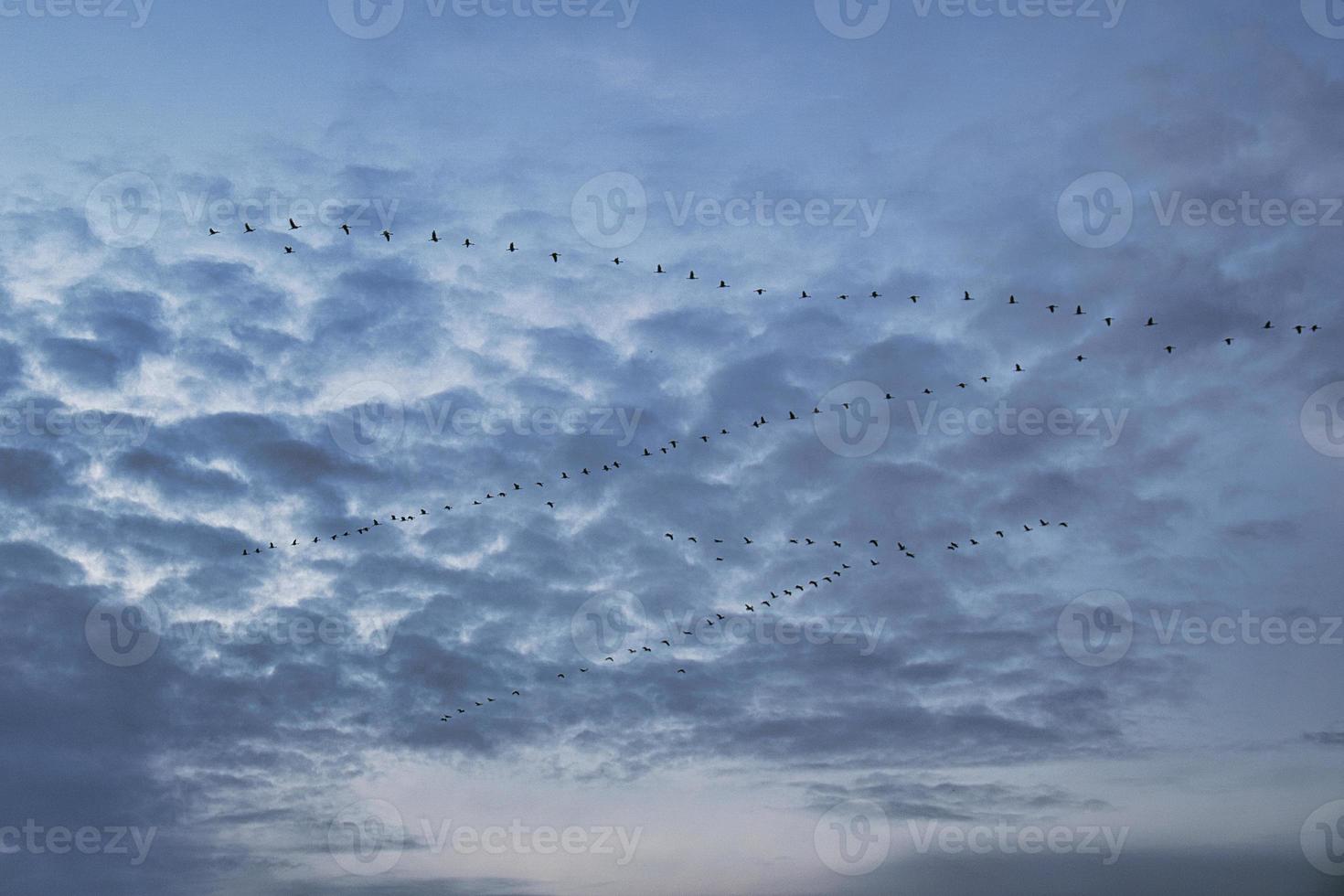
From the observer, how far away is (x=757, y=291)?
353 feet

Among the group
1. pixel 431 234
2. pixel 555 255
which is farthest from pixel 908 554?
pixel 431 234

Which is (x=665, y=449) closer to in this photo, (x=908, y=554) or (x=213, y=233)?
(x=908, y=554)

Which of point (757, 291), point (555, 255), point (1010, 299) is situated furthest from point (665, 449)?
point (1010, 299)

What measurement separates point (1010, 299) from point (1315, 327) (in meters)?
25.8

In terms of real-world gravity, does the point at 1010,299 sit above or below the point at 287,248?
below

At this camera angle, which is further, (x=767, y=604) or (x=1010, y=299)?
(x=767, y=604)

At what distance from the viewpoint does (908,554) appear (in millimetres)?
127312

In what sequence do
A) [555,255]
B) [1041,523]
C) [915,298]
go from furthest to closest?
[1041,523]
[915,298]
[555,255]

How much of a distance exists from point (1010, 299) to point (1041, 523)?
116 ft

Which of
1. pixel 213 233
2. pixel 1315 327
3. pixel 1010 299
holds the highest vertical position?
pixel 213 233

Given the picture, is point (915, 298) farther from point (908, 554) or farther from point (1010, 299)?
point (908, 554)

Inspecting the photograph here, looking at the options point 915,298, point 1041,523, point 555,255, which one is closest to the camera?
point 555,255

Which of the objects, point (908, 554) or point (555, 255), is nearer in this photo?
point (555, 255)

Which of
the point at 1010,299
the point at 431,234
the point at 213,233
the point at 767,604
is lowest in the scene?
the point at 767,604
